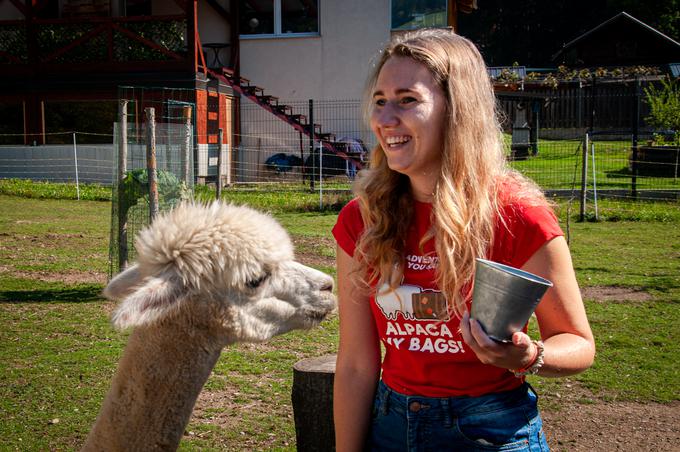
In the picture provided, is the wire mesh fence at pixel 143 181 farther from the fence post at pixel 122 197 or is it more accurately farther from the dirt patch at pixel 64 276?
the dirt patch at pixel 64 276

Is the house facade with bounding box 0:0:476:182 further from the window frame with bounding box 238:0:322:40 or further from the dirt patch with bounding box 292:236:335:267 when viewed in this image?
the dirt patch with bounding box 292:236:335:267

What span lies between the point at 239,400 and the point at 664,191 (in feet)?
44.0

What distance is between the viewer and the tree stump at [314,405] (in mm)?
3744

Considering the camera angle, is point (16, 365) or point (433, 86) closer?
point (433, 86)

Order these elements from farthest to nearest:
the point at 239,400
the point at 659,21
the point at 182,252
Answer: the point at 659,21
the point at 239,400
the point at 182,252

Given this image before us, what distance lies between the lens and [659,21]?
45812 mm

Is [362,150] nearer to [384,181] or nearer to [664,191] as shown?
[664,191]

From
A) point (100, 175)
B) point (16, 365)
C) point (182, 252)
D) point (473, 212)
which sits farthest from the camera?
point (100, 175)

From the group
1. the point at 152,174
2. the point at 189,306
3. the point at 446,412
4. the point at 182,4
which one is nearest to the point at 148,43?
the point at 182,4

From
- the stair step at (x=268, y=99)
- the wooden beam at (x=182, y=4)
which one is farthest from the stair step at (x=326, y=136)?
the wooden beam at (x=182, y=4)

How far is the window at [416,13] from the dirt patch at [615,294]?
15326 mm

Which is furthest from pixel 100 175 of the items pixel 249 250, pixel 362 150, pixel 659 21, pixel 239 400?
pixel 659 21

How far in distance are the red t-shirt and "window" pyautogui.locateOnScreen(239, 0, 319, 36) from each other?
22081mm

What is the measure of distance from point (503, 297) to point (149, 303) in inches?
49.1
